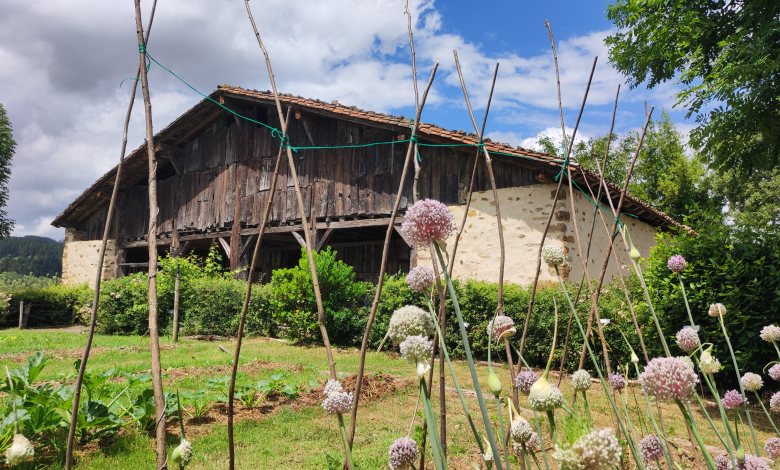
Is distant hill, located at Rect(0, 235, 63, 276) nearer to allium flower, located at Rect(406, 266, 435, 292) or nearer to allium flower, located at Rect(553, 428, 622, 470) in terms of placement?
allium flower, located at Rect(406, 266, 435, 292)

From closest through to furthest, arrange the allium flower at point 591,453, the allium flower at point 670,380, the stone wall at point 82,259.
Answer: the allium flower at point 591,453
the allium flower at point 670,380
the stone wall at point 82,259

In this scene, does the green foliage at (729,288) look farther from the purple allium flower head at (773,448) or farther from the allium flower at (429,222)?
the allium flower at (429,222)

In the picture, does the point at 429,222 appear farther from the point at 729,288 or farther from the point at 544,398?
the point at 729,288

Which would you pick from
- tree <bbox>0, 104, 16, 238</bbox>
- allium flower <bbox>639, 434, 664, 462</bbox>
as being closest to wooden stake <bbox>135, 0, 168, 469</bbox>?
allium flower <bbox>639, 434, 664, 462</bbox>

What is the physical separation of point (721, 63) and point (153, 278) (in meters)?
7.84

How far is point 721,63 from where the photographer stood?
6.60 metres

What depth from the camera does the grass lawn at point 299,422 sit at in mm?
A: 3236

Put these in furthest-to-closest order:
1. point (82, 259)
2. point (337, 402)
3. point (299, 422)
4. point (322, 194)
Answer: point (82, 259) < point (322, 194) < point (299, 422) < point (337, 402)

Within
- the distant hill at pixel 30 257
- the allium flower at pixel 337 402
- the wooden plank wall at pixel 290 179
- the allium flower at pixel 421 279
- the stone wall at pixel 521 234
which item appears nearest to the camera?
the allium flower at pixel 337 402

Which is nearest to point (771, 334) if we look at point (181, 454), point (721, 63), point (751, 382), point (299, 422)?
point (751, 382)

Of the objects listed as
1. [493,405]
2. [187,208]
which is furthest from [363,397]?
[187,208]

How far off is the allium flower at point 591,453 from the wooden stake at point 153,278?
0.89 metres

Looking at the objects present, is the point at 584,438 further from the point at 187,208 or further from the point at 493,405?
the point at 187,208

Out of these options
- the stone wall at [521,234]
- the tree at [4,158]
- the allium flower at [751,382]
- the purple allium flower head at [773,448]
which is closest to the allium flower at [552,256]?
the purple allium flower head at [773,448]
